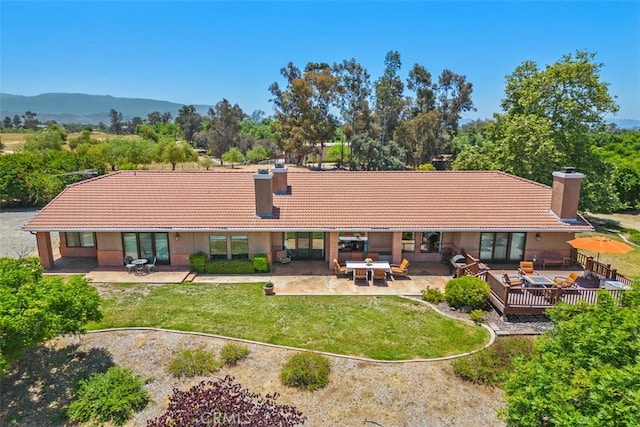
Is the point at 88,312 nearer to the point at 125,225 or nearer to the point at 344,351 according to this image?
the point at 344,351

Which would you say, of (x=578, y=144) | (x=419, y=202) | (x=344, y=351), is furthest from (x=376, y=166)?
(x=344, y=351)

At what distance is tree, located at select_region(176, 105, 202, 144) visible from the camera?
351ft

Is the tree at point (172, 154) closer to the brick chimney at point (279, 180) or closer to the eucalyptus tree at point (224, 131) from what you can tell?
the eucalyptus tree at point (224, 131)

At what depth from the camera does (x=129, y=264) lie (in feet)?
61.2

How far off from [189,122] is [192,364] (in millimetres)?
106158

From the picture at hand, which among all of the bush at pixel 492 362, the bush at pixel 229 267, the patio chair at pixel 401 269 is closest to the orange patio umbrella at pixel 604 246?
the bush at pixel 492 362

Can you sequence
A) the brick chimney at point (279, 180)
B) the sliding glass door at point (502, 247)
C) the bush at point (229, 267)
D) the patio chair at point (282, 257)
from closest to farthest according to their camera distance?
the bush at point (229, 267)
the sliding glass door at point (502, 247)
the patio chair at point (282, 257)
the brick chimney at point (279, 180)

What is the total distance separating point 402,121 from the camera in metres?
59.0

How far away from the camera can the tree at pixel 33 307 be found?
8102 millimetres

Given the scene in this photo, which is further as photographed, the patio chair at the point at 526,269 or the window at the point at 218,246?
the window at the point at 218,246

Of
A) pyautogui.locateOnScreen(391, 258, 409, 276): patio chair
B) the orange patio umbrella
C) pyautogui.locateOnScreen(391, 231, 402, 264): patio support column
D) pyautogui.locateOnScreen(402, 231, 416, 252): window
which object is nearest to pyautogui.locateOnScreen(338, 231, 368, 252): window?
pyautogui.locateOnScreen(391, 231, 402, 264): patio support column

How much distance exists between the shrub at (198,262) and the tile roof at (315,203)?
1450 mm

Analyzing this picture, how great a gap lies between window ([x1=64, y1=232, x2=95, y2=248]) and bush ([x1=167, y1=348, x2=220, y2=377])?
11.5m

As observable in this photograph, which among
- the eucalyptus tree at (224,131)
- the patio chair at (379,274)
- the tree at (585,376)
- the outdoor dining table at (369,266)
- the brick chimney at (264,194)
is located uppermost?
the eucalyptus tree at (224,131)
